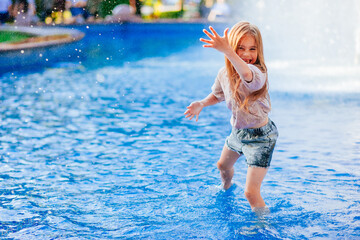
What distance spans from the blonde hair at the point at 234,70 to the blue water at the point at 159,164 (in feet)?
2.71

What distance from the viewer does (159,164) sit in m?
4.09

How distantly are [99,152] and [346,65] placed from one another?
25.5ft

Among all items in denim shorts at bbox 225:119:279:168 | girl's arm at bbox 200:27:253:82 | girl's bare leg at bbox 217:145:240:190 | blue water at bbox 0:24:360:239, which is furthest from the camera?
girl's bare leg at bbox 217:145:240:190

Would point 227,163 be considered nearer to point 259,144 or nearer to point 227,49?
point 259,144

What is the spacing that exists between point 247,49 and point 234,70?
0.15 meters

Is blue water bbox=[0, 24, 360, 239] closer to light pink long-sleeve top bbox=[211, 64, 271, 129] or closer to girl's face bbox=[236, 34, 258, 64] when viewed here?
light pink long-sleeve top bbox=[211, 64, 271, 129]

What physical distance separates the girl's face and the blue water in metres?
1.05

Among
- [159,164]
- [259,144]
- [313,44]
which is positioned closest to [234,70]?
[259,144]

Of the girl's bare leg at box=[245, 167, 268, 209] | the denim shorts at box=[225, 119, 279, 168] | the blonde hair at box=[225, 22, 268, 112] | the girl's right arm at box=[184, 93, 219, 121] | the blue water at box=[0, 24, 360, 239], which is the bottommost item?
the blue water at box=[0, 24, 360, 239]

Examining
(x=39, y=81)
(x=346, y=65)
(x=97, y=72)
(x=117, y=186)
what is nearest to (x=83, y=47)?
(x=97, y=72)

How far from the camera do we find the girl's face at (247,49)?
2602 mm

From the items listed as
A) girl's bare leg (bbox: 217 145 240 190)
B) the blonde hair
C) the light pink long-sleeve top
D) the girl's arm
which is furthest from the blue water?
the girl's arm

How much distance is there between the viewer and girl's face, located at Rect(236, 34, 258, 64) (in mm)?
2602

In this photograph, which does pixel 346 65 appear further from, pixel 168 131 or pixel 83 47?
pixel 83 47
